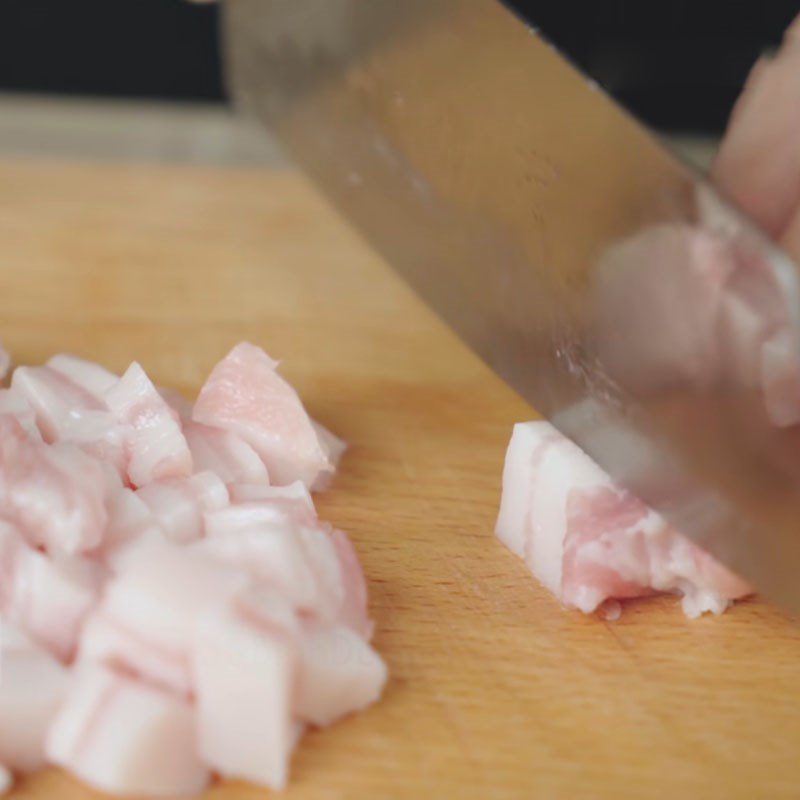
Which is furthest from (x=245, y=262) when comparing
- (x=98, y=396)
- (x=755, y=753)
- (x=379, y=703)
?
(x=755, y=753)

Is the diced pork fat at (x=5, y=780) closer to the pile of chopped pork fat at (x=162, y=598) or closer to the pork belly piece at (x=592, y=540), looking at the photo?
the pile of chopped pork fat at (x=162, y=598)

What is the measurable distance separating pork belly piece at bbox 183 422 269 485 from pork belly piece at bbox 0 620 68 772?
0.40 metres

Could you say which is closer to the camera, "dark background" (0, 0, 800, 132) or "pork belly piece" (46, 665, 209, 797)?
"pork belly piece" (46, 665, 209, 797)

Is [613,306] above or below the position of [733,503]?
above

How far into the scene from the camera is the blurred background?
9.96ft

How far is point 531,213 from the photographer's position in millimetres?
1646

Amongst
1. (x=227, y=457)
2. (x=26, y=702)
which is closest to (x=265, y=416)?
(x=227, y=457)

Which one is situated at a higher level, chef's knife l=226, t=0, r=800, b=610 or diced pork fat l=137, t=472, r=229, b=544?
chef's knife l=226, t=0, r=800, b=610

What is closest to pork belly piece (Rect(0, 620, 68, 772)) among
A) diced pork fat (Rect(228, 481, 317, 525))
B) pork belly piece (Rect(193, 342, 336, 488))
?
diced pork fat (Rect(228, 481, 317, 525))

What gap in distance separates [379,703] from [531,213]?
66 centimetres

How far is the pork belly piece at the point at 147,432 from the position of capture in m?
1.58

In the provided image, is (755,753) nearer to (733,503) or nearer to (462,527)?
(733,503)

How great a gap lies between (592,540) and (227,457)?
0.49 meters

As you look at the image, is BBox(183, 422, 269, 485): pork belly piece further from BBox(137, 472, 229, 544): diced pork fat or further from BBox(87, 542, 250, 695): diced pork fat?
BBox(87, 542, 250, 695): diced pork fat
